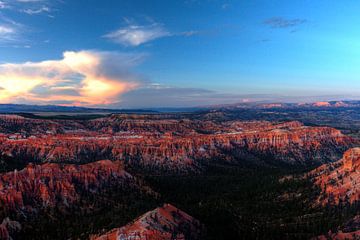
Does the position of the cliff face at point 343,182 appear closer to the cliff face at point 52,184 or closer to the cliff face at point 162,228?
the cliff face at point 162,228

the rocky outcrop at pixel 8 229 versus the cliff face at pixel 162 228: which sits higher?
the cliff face at pixel 162 228

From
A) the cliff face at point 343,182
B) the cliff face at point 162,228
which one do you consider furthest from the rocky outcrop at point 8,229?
the cliff face at point 343,182

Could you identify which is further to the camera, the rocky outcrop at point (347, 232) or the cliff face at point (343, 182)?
A: the cliff face at point (343, 182)

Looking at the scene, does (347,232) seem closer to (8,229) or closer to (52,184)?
(8,229)

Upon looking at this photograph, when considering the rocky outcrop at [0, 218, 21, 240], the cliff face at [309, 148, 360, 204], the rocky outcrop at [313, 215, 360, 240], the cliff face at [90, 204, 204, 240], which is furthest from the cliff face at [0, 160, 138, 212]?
the rocky outcrop at [313, 215, 360, 240]

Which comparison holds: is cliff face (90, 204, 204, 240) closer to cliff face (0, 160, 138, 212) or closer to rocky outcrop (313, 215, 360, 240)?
rocky outcrop (313, 215, 360, 240)

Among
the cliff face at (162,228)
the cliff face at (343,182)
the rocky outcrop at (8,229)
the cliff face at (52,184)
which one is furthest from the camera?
the cliff face at (52,184)
